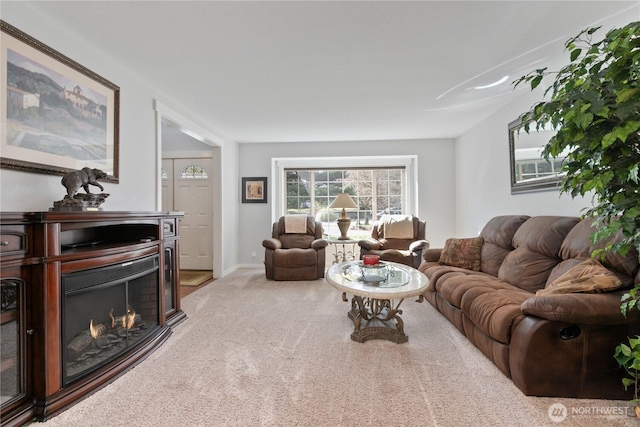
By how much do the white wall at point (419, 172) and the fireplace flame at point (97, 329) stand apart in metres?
3.53

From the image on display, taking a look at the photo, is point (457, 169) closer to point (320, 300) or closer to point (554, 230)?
point (554, 230)

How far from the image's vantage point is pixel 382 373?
186 centimetres

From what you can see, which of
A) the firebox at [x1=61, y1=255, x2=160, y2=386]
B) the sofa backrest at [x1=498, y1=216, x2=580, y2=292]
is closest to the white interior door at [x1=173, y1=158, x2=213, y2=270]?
the firebox at [x1=61, y1=255, x2=160, y2=386]

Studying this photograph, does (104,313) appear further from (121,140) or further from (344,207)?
(344,207)

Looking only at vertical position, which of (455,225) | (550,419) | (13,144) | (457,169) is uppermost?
(457,169)

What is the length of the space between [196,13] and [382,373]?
2.64m

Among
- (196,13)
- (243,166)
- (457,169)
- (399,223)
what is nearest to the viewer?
(196,13)

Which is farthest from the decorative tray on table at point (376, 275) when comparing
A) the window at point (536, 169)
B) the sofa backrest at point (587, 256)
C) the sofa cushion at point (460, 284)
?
the window at point (536, 169)

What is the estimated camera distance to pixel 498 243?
9.95 ft

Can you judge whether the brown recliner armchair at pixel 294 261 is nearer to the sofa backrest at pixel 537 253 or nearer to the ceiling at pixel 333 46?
the ceiling at pixel 333 46

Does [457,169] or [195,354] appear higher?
[457,169]

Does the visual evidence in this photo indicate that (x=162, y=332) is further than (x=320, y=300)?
No

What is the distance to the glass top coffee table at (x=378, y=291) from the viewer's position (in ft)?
6.91

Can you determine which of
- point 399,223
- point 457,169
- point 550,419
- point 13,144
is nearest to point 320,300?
point 399,223
